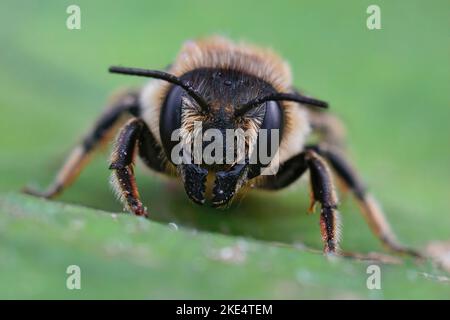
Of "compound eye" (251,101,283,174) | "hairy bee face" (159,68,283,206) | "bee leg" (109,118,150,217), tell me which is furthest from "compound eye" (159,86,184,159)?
"compound eye" (251,101,283,174)

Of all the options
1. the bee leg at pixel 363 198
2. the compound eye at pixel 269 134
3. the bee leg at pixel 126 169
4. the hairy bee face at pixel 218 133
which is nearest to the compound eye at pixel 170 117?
the hairy bee face at pixel 218 133

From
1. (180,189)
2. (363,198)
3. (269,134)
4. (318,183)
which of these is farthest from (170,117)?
(363,198)

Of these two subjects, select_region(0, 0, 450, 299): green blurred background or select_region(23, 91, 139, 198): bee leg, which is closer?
select_region(0, 0, 450, 299): green blurred background

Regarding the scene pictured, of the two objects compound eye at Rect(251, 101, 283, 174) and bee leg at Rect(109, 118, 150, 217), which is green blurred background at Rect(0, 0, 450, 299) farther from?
compound eye at Rect(251, 101, 283, 174)

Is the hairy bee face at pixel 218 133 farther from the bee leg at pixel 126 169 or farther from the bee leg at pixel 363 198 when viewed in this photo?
the bee leg at pixel 363 198

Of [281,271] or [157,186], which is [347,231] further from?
[281,271]

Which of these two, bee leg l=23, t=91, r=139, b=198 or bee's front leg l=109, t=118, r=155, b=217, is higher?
bee leg l=23, t=91, r=139, b=198

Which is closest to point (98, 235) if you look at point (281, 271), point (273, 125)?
point (281, 271)
